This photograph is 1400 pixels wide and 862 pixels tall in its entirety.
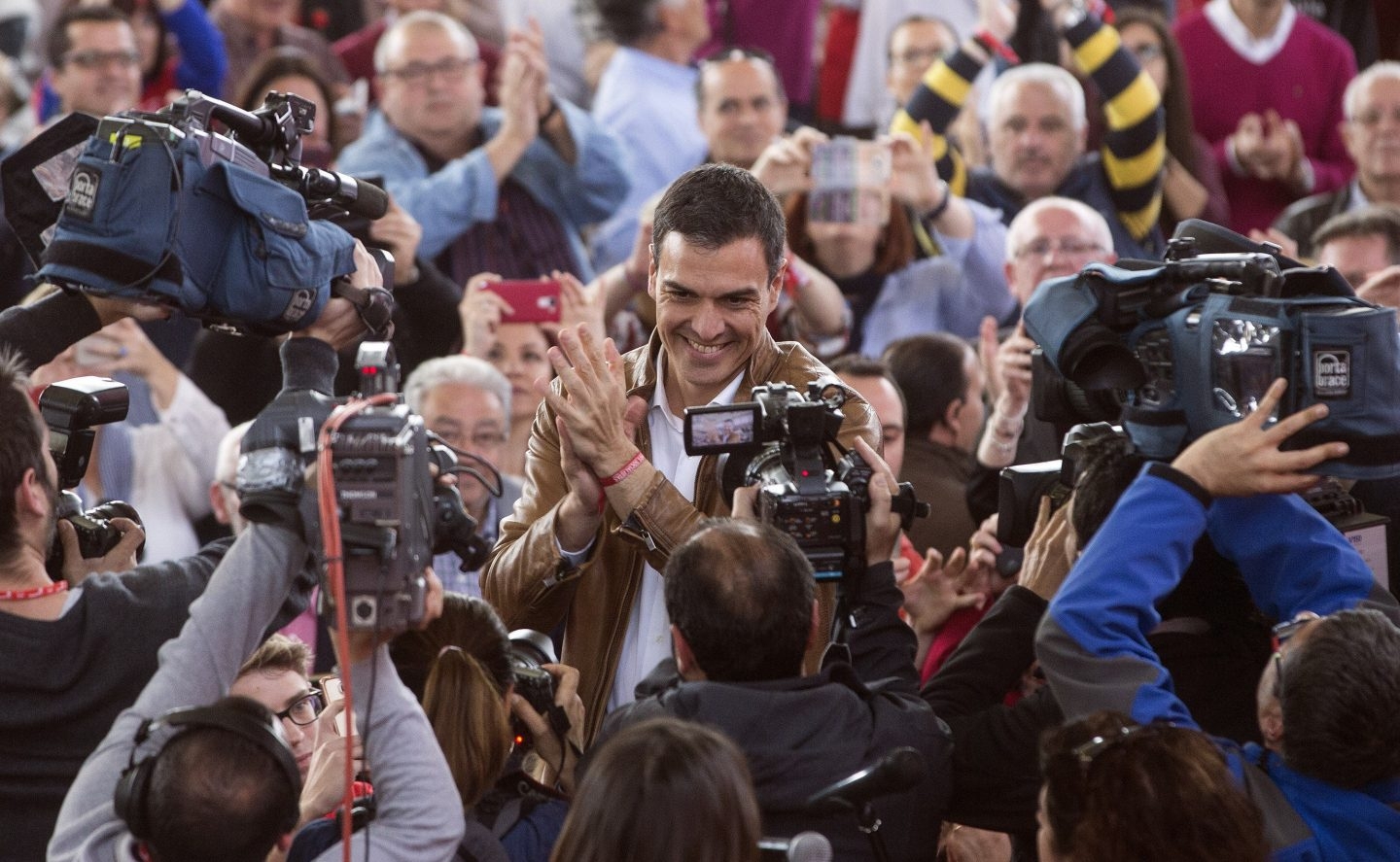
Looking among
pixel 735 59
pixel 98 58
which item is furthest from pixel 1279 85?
pixel 98 58

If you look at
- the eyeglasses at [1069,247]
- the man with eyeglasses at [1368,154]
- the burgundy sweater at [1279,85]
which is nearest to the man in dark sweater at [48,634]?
the eyeglasses at [1069,247]

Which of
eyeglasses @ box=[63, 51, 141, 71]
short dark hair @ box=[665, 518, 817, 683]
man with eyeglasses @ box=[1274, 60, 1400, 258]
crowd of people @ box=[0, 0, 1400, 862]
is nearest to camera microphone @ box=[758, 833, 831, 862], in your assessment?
crowd of people @ box=[0, 0, 1400, 862]

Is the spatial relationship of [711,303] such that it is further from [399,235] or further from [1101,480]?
[399,235]

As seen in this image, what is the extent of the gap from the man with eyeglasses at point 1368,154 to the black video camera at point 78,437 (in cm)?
545

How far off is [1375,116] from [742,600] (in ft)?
18.6

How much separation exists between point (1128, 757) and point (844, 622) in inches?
26.8

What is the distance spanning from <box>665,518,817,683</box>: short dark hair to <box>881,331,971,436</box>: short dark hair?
112 inches

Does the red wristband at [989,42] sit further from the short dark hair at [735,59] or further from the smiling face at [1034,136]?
the short dark hair at [735,59]

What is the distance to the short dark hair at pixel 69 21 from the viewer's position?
7.83m

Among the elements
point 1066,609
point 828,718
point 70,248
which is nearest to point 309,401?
point 70,248

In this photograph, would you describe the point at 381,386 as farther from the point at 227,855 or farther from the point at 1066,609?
the point at 1066,609

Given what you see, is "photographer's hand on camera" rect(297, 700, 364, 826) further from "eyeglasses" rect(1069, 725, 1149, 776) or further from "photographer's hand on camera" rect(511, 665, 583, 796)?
"eyeglasses" rect(1069, 725, 1149, 776)

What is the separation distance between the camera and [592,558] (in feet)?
11.9

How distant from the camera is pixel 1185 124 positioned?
827 centimetres
